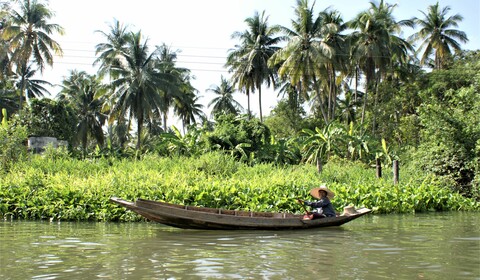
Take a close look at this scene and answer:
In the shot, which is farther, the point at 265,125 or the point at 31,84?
the point at 31,84

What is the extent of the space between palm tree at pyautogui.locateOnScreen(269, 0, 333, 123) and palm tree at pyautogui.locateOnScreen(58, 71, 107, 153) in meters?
18.0

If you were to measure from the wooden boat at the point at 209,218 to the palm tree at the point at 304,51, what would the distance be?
22237 mm

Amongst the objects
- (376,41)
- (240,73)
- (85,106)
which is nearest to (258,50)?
(240,73)

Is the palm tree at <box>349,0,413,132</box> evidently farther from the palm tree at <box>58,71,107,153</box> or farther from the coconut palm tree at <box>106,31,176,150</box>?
the palm tree at <box>58,71,107,153</box>

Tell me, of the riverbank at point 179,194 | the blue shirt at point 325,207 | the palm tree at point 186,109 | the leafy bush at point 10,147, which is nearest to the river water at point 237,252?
the blue shirt at point 325,207

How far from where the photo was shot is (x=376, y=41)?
3212 centimetres

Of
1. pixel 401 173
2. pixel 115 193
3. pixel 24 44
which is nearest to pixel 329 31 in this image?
pixel 401 173

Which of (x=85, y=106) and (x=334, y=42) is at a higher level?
(x=334, y=42)

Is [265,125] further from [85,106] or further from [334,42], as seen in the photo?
[85,106]

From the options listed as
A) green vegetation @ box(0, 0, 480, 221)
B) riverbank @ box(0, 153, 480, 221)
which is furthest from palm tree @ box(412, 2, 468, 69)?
riverbank @ box(0, 153, 480, 221)

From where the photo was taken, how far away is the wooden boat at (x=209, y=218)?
971 cm

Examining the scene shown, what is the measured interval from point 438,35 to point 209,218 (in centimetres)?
3212

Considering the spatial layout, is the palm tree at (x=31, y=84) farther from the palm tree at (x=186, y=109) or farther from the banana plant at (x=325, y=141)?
the banana plant at (x=325, y=141)

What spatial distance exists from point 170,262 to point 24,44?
28348 mm
